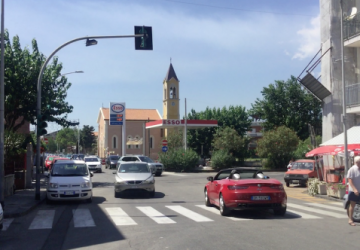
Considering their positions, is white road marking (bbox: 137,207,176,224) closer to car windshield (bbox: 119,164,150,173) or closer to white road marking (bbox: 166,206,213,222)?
white road marking (bbox: 166,206,213,222)

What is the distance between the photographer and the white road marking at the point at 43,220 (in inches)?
435

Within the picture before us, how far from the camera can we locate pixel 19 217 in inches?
502

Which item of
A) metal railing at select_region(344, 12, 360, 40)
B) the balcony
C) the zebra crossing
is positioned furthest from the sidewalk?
metal railing at select_region(344, 12, 360, 40)

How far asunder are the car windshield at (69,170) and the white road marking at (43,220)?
291 cm

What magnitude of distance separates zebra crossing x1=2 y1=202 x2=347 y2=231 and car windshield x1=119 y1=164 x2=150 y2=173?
411cm

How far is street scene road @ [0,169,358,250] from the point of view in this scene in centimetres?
833

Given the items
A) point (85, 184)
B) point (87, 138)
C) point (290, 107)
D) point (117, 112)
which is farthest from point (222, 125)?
point (87, 138)

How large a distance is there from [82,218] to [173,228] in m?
3.39

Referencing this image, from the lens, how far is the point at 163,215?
12.6 meters

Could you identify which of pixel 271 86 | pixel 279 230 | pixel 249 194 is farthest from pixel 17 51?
pixel 271 86

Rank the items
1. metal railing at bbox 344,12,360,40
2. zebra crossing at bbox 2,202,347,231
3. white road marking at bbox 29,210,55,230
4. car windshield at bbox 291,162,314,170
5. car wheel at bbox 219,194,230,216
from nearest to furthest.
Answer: white road marking at bbox 29,210,55,230 < zebra crossing at bbox 2,202,347,231 < car wheel at bbox 219,194,230,216 < metal railing at bbox 344,12,360,40 < car windshield at bbox 291,162,314,170

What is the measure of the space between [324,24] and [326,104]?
4478 millimetres

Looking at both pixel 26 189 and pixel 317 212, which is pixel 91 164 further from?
pixel 317 212

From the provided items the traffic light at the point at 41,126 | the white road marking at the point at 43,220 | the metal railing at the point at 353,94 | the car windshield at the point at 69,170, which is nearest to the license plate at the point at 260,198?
the white road marking at the point at 43,220
